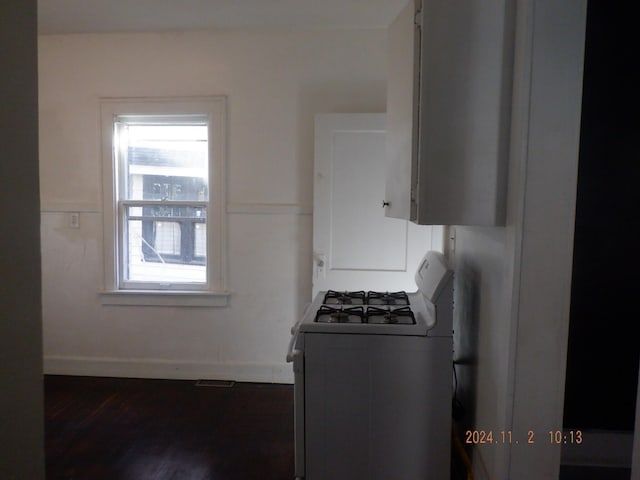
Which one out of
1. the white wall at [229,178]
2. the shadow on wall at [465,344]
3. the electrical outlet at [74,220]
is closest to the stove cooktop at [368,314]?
the shadow on wall at [465,344]

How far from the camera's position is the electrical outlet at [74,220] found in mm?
3039

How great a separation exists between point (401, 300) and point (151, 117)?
2.37 meters

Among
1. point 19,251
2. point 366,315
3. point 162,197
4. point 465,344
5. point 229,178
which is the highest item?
point 229,178

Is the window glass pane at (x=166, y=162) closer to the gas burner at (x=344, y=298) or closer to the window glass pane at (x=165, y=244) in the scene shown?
the window glass pane at (x=165, y=244)

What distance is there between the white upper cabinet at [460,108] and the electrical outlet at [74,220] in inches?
111

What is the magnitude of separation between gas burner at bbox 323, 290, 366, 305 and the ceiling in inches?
73.1

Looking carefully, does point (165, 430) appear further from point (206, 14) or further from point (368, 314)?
point (206, 14)

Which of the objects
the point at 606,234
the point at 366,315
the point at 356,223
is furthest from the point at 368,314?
the point at 356,223

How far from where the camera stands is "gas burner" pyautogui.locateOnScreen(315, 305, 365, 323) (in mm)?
1613

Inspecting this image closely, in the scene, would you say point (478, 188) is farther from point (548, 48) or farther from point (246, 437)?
point (246, 437)

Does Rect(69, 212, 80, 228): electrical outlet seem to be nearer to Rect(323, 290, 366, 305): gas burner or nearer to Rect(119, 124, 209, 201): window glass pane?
Rect(119, 124, 209, 201): window glass pane

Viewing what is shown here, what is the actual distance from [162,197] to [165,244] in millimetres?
377

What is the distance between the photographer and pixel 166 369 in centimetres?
305

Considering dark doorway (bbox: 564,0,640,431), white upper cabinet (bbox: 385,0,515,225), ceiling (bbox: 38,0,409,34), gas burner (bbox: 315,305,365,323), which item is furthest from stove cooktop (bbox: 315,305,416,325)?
ceiling (bbox: 38,0,409,34)
